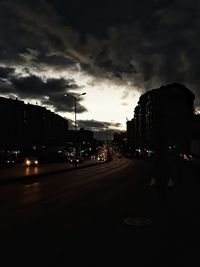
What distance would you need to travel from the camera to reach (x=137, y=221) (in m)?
10.5

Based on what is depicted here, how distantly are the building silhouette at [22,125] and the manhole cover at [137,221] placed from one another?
369 feet

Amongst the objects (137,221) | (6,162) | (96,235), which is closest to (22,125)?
(6,162)

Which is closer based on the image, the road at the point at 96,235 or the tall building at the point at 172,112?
the road at the point at 96,235

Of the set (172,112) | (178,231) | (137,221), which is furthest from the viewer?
(172,112)

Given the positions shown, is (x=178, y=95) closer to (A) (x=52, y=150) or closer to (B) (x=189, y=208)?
(A) (x=52, y=150)

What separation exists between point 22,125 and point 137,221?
135226 millimetres

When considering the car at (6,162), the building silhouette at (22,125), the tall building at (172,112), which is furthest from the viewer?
the building silhouette at (22,125)

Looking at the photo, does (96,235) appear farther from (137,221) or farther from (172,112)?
(172,112)

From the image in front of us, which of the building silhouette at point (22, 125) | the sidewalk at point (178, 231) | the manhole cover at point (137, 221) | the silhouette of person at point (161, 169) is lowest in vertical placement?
the sidewalk at point (178, 231)

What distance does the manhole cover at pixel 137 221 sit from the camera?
10.2 meters

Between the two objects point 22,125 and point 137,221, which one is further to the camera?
point 22,125

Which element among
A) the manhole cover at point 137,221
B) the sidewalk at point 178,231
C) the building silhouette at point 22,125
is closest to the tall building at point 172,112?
the building silhouette at point 22,125

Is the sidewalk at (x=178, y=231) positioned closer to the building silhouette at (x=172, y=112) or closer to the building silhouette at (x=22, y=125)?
the building silhouette at (x=172, y=112)

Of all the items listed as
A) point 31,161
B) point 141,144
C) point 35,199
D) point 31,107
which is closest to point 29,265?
point 35,199
